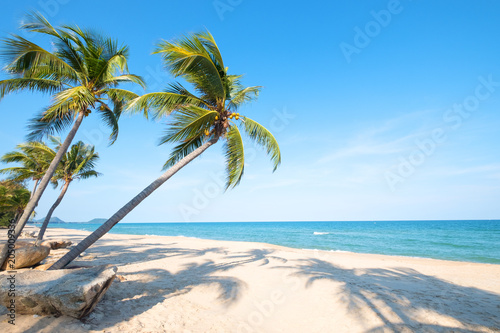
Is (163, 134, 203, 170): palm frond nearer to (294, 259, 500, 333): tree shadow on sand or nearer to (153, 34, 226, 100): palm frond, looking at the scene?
(153, 34, 226, 100): palm frond

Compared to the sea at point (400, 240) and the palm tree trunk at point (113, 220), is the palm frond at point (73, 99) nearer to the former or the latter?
the palm tree trunk at point (113, 220)

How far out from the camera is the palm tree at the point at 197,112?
570 centimetres

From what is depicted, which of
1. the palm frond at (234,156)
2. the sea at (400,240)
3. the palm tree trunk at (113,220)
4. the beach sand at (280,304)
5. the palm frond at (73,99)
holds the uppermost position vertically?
the palm frond at (73,99)

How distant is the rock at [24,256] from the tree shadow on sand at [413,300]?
7771mm

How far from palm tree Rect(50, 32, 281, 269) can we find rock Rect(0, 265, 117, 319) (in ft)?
4.77

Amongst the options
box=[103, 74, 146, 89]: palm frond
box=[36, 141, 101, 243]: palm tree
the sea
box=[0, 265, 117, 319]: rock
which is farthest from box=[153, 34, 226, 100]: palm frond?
the sea

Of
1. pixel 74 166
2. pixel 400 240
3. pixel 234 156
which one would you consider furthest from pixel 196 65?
pixel 400 240

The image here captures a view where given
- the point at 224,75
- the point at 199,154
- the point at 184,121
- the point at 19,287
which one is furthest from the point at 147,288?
the point at 224,75

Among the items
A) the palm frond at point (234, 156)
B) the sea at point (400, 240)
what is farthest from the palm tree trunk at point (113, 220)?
the sea at point (400, 240)

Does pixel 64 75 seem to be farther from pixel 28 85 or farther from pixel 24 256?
pixel 24 256

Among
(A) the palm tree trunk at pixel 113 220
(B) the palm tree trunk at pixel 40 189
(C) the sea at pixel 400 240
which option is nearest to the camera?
(A) the palm tree trunk at pixel 113 220

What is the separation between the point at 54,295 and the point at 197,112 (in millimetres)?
4673

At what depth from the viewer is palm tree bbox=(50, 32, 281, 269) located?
5.70 meters

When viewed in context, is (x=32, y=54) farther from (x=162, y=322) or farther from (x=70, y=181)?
(x=70, y=181)
